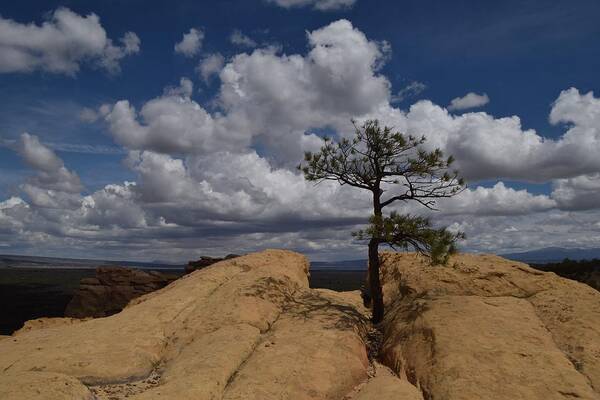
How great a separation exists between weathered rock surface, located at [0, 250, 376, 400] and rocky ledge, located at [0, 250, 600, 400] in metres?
0.05

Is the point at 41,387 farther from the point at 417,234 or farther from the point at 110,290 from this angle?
the point at 110,290

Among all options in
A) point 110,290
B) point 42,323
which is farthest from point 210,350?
point 110,290

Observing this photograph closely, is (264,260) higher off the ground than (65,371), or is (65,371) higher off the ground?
(264,260)

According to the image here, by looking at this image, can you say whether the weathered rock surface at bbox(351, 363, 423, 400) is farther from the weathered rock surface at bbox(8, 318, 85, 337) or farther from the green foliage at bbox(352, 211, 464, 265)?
the weathered rock surface at bbox(8, 318, 85, 337)

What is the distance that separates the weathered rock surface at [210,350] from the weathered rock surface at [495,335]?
101 inches

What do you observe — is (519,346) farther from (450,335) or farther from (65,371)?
(65,371)

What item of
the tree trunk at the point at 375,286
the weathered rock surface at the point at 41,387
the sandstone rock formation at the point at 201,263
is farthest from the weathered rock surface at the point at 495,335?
the sandstone rock formation at the point at 201,263

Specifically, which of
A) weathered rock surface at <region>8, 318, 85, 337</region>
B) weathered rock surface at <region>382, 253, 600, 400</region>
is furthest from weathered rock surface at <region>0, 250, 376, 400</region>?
weathered rock surface at <region>8, 318, 85, 337</region>

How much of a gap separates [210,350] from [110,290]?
122 feet

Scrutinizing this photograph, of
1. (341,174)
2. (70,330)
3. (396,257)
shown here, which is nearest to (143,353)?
(70,330)

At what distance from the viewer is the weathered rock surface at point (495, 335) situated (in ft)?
48.3

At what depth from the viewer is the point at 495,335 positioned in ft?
56.3

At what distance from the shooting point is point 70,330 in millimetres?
20750

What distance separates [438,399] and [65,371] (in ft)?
43.3
